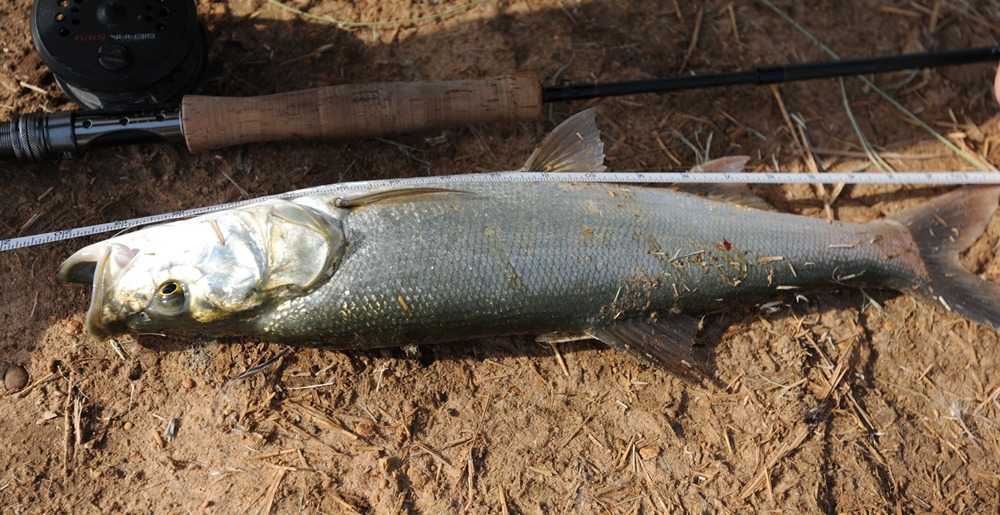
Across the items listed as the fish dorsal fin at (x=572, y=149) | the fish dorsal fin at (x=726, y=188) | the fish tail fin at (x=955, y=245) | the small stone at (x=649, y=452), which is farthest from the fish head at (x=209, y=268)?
the fish tail fin at (x=955, y=245)

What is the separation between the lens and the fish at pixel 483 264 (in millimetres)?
3316

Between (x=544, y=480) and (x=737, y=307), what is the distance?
1.51m

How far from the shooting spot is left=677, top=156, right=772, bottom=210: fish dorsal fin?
407 centimetres

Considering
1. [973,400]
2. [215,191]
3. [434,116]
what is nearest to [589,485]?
[434,116]

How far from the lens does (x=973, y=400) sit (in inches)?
166

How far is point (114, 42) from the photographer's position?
3.58 m

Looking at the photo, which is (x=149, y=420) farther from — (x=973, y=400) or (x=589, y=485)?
(x=973, y=400)

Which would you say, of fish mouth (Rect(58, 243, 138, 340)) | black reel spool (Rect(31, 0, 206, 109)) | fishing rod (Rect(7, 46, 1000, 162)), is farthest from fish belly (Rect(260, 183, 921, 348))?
black reel spool (Rect(31, 0, 206, 109))

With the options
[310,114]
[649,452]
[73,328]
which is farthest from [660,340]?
[73,328]

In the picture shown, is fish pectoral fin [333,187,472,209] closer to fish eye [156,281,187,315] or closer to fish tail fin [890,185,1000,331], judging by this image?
fish eye [156,281,187,315]

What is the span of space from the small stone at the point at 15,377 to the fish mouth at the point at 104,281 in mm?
736

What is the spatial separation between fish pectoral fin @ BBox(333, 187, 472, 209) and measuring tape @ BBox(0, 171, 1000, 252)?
0.17 metres

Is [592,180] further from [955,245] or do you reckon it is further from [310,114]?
[955,245]

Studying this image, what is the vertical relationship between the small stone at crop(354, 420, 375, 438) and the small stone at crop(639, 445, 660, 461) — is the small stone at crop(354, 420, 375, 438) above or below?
above
